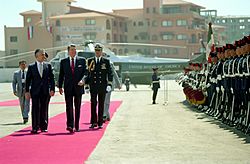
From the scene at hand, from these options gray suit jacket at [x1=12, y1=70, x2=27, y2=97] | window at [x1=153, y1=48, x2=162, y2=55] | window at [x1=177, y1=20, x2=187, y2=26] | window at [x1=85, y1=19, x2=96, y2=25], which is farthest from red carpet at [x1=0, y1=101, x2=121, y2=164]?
window at [x1=177, y1=20, x2=187, y2=26]

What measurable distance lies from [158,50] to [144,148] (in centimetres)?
9349

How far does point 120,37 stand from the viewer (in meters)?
103

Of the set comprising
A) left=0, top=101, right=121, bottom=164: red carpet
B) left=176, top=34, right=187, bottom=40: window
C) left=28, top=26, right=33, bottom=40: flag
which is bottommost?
left=0, top=101, right=121, bottom=164: red carpet

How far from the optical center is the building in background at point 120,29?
316 feet

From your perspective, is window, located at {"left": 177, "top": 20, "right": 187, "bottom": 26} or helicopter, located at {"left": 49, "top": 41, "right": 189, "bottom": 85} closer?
helicopter, located at {"left": 49, "top": 41, "right": 189, "bottom": 85}

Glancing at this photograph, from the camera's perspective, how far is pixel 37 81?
12570 millimetres

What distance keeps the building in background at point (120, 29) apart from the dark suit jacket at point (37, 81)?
269 ft

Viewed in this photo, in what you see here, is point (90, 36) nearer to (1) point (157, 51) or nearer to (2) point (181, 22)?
(1) point (157, 51)

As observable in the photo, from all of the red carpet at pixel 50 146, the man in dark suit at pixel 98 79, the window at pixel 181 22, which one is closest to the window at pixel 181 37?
the window at pixel 181 22

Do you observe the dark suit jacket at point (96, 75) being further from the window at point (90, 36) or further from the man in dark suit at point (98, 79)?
the window at point (90, 36)

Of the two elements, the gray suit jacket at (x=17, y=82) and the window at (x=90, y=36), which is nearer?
the gray suit jacket at (x=17, y=82)

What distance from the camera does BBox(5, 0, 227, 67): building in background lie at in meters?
96.2

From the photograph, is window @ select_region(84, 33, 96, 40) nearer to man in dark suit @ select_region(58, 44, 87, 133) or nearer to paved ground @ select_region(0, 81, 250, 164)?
paved ground @ select_region(0, 81, 250, 164)

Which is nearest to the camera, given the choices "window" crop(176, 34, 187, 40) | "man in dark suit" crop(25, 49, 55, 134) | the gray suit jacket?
"man in dark suit" crop(25, 49, 55, 134)
